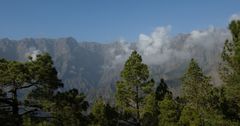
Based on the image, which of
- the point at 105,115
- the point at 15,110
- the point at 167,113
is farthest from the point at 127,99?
the point at 15,110

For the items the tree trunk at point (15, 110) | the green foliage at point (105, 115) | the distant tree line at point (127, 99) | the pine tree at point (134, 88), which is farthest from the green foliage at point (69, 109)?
the green foliage at point (105, 115)

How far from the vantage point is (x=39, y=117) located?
44625 mm

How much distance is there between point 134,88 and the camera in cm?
5800

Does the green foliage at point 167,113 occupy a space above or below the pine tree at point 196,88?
below

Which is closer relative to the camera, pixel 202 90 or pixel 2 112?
pixel 2 112

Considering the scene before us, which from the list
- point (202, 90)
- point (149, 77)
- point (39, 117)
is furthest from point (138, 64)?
point (202, 90)

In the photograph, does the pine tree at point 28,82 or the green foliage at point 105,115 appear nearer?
the pine tree at point 28,82

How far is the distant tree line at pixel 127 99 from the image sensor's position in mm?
44062

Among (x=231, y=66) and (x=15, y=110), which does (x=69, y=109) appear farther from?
(x=231, y=66)

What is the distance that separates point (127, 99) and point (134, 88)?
1.69m

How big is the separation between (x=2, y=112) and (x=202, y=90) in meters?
43.8

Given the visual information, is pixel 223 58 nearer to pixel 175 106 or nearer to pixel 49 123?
pixel 175 106

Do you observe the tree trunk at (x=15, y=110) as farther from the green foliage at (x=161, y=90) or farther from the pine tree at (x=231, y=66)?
the green foliage at (x=161, y=90)

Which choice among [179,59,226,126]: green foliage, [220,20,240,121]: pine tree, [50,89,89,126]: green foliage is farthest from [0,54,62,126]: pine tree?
[179,59,226,126]: green foliage
